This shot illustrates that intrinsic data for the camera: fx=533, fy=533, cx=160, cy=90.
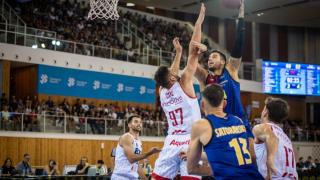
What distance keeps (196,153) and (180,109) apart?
7.74 feet

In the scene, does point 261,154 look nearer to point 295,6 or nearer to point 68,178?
point 68,178

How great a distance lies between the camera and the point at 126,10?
114 feet

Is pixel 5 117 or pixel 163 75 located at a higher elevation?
pixel 163 75

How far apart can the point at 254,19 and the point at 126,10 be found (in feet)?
33.1

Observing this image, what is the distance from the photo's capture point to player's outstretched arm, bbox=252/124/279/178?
19.7 feet

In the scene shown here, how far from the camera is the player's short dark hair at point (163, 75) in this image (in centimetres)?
759

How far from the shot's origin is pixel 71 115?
25859 mm

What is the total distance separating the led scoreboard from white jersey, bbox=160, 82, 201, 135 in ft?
90.2

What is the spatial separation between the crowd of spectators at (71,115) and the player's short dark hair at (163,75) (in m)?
16.4

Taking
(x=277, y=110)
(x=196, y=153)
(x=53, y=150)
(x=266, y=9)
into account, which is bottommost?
(x=53, y=150)

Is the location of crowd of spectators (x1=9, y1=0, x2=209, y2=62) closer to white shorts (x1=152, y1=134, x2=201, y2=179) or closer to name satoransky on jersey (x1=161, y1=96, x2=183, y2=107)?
name satoransky on jersey (x1=161, y1=96, x2=183, y2=107)

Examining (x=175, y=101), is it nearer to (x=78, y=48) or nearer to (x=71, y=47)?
(x=71, y=47)

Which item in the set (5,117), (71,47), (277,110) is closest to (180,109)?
(277,110)

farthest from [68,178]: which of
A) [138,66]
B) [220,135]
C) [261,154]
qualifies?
[138,66]
